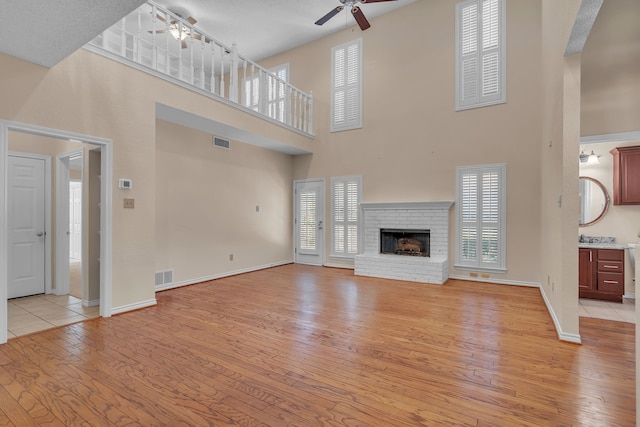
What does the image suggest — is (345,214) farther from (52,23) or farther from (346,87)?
(52,23)

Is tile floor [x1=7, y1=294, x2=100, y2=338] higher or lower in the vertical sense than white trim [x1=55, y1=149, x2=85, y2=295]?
lower

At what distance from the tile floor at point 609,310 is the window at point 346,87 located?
15.8 ft

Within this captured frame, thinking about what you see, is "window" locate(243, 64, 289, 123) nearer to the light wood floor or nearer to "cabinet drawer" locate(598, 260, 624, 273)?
the light wood floor

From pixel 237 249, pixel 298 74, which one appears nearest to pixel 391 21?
pixel 298 74

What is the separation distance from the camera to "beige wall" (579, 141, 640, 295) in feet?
15.3

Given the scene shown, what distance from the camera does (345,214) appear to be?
687 cm

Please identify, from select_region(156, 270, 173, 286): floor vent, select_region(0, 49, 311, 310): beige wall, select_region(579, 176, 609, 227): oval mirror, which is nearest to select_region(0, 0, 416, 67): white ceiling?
select_region(0, 49, 311, 310): beige wall

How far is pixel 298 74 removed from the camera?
7551 mm

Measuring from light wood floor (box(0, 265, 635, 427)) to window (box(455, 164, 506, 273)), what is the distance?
1.44 metres

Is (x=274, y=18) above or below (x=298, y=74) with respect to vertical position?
above

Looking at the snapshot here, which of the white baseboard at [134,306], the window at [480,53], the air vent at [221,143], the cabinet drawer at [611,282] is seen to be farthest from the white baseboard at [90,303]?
the cabinet drawer at [611,282]

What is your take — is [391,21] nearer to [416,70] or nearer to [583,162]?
[416,70]

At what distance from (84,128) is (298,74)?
17.0 feet

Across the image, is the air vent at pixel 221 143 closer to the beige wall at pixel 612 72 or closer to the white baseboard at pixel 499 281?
the white baseboard at pixel 499 281
